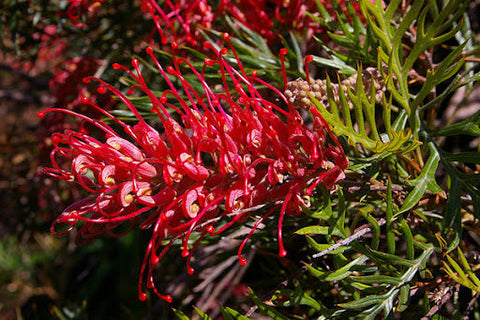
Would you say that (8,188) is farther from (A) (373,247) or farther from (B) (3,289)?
(A) (373,247)

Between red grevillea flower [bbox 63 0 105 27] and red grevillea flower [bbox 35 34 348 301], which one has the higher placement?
red grevillea flower [bbox 63 0 105 27]

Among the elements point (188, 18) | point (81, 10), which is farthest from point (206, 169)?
point (81, 10)

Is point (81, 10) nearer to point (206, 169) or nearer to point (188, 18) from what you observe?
point (188, 18)

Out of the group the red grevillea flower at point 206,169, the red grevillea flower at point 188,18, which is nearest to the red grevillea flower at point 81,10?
the red grevillea flower at point 188,18

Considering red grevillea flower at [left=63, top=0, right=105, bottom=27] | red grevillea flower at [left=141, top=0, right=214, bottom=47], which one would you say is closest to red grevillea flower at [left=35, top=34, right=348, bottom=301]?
red grevillea flower at [left=141, top=0, right=214, bottom=47]

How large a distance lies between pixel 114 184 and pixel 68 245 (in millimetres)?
1510

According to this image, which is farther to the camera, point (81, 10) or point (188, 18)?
point (81, 10)

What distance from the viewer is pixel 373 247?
55 cm

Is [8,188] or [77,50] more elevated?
[77,50]

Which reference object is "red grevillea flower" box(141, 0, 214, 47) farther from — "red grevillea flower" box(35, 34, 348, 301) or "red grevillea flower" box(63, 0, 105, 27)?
"red grevillea flower" box(35, 34, 348, 301)

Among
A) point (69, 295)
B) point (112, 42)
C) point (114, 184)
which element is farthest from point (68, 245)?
point (114, 184)

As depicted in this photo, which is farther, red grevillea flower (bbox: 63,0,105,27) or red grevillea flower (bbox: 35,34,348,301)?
red grevillea flower (bbox: 63,0,105,27)

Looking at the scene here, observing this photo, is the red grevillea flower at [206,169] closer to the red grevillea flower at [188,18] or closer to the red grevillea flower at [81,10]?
the red grevillea flower at [188,18]

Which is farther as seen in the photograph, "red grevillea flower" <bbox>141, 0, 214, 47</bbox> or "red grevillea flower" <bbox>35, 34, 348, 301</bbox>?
"red grevillea flower" <bbox>141, 0, 214, 47</bbox>
